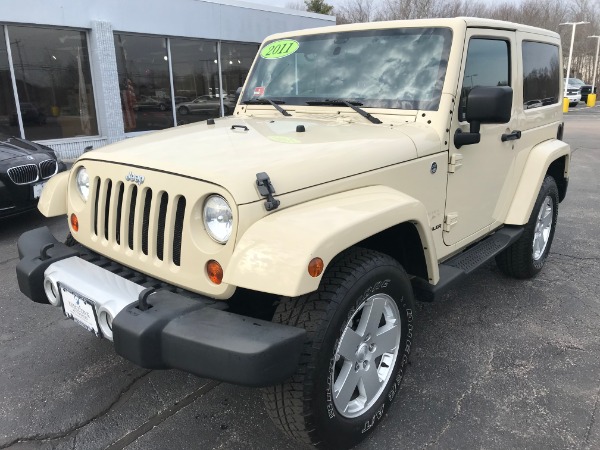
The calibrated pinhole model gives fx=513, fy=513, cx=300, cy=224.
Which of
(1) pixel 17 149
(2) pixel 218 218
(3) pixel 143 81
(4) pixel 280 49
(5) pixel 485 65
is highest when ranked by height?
(4) pixel 280 49

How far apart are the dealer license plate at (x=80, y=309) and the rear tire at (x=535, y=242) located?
3116 millimetres

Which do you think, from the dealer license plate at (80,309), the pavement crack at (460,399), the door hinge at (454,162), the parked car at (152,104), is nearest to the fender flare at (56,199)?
the dealer license plate at (80,309)

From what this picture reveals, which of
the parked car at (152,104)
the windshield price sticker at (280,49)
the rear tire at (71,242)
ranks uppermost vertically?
the windshield price sticker at (280,49)

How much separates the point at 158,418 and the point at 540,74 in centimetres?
378

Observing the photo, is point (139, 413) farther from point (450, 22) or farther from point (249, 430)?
point (450, 22)

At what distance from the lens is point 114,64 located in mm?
11203

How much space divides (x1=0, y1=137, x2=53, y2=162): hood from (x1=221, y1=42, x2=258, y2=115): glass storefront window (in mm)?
7568

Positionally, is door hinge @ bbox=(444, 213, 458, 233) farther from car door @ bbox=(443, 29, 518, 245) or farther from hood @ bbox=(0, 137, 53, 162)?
hood @ bbox=(0, 137, 53, 162)

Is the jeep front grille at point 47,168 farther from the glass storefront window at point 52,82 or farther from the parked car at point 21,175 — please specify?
the glass storefront window at point 52,82

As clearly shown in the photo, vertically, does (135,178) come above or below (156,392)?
above

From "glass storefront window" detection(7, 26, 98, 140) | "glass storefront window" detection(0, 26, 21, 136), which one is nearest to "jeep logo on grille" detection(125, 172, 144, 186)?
"glass storefront window" detection(0, 26, 21, 136)

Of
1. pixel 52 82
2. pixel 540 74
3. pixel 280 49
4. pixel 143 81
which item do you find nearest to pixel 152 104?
pixel 143 81

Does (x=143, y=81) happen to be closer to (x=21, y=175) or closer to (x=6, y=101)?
(x=6, y=101)

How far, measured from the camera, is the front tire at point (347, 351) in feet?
6.69
